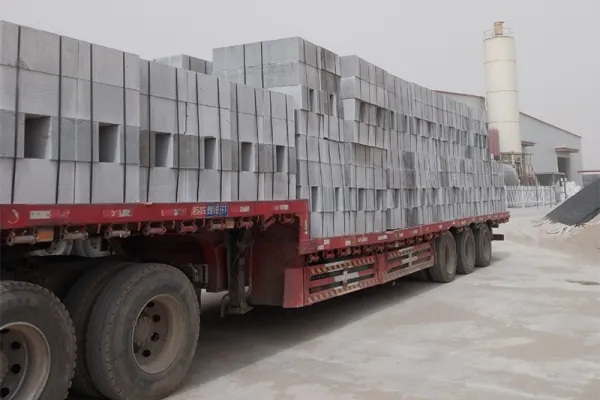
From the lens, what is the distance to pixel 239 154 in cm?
538

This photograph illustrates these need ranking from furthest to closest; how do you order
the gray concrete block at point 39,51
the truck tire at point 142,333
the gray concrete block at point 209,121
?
the gray concrete block at point 209,121
the truck tire at point 142,333
the gray concrete block at point 39,51

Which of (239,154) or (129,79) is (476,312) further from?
(129,79)

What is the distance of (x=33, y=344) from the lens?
357 centimetres

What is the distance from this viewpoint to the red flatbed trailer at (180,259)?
374cm

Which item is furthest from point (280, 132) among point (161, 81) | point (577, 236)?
point (577, 236)

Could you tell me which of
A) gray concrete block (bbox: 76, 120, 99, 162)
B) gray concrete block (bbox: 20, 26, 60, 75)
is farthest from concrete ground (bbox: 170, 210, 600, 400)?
gray concrete block (bbox: 20, 26, 60, 75)

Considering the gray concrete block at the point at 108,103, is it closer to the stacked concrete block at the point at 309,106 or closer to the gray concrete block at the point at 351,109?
the stacked concrete block at the point at 309,106

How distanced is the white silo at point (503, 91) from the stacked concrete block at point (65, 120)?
38674 mm

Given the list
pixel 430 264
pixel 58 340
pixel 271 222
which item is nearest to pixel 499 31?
pixel 430 264

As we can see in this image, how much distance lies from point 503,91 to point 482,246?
28.5m

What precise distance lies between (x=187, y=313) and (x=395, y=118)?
551cm

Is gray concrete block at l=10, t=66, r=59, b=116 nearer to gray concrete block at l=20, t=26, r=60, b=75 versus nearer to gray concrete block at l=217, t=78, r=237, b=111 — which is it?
gray concrete block at l=20, t=26, r=60, b=75

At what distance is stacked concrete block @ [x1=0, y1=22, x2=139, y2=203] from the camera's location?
339 centimetres

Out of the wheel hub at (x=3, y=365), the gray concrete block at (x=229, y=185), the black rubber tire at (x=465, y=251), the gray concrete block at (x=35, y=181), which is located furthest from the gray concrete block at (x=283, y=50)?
the black rubber tire at (x=465, y=251)
